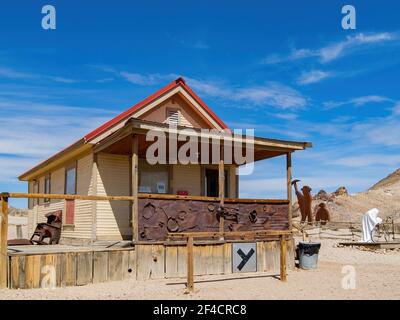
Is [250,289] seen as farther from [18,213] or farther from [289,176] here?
[18,213]

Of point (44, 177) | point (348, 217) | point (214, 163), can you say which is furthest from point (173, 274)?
point (348, 217)

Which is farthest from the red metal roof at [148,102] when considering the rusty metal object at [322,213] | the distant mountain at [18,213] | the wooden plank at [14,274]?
the distant mountain at [18,213]

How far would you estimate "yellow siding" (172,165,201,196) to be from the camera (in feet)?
52.2

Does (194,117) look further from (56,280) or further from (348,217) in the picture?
(348,217)

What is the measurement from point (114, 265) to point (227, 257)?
3.16 m

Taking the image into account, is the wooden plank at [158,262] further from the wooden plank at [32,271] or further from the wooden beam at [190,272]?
the wooden plank at [32,271]

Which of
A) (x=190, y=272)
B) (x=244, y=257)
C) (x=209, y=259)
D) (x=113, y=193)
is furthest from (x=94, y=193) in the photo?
(x=190, y=272)

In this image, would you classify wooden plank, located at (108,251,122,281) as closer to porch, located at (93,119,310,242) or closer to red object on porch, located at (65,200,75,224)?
porch, located at (93,119,310,242)

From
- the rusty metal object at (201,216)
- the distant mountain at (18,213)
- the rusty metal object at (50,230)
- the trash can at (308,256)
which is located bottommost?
the distant mountain at (18,213)

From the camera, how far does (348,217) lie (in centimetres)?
5338

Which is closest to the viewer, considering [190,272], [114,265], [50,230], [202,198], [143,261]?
[190,272]

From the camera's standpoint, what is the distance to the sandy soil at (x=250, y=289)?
891 centimetres

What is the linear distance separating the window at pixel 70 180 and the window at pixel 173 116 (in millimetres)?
3624

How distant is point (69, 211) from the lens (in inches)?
643
